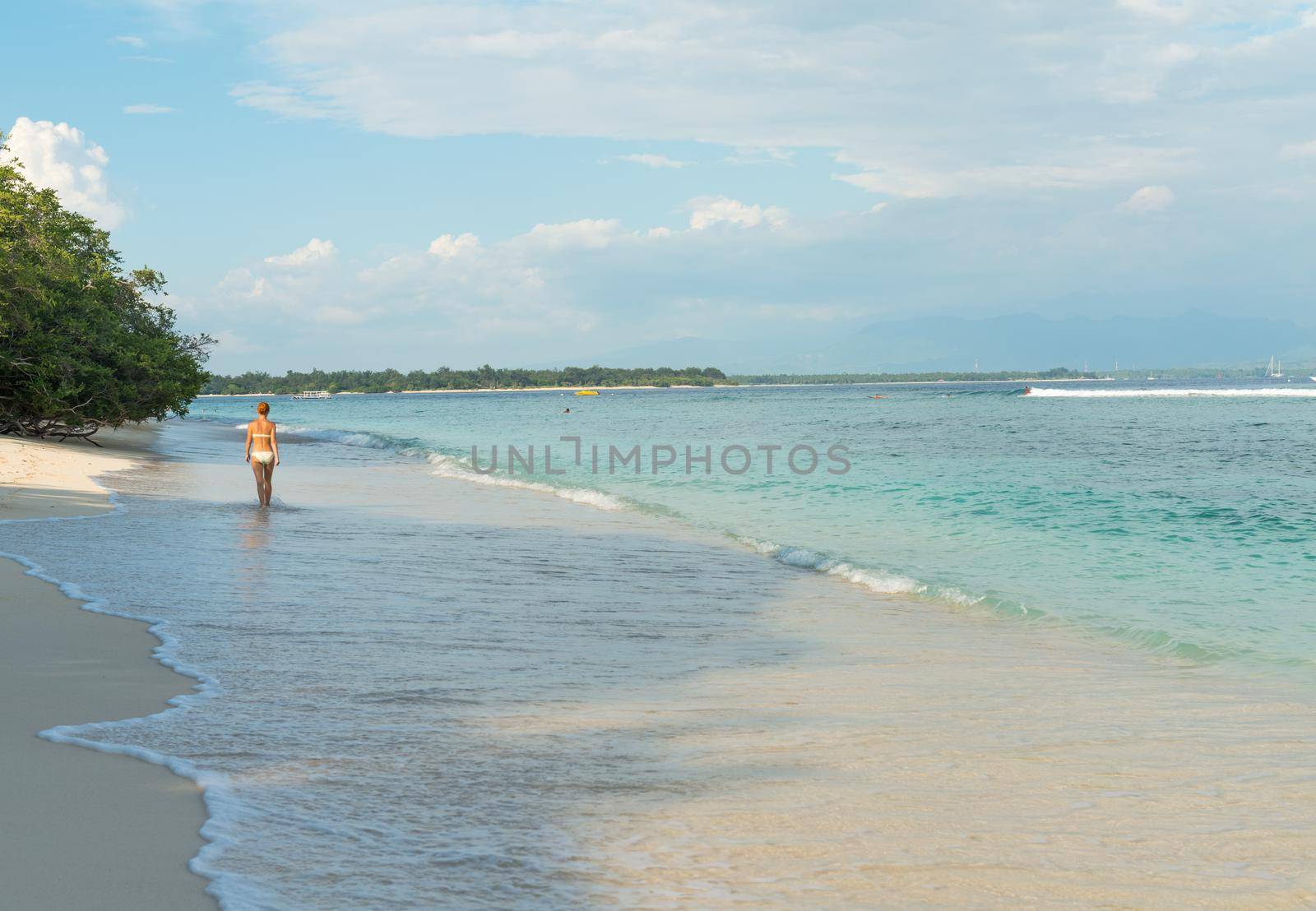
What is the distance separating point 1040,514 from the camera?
70.7 feet

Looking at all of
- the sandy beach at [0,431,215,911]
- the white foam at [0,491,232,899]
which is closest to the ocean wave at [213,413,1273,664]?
the white foam at [0,491,232,899]

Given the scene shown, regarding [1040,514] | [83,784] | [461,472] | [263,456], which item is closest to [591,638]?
[83,784]

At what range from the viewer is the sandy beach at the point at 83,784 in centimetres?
390

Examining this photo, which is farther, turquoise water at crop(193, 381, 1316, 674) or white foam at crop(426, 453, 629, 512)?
white foam at crop(426, 453, 629, 512)

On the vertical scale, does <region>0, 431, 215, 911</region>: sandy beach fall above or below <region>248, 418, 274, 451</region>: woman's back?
below

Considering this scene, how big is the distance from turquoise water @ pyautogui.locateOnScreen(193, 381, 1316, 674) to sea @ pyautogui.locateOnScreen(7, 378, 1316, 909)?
0.12 metres

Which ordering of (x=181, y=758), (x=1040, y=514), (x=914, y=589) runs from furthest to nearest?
(x=1040, y=514) → (x=914, y=589) → (x=181, y=758)

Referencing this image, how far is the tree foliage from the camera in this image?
29.6 metres

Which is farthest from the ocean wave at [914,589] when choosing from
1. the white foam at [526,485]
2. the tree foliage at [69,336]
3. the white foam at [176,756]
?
the tree foliage at [69,336]

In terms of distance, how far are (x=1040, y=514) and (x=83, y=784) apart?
1982 centimetres

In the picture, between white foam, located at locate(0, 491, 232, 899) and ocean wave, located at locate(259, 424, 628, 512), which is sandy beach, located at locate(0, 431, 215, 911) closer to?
white foam, located at locate(0, 491, 232, 899)

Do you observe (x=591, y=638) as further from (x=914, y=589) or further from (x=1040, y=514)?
(x=1040, y=514)

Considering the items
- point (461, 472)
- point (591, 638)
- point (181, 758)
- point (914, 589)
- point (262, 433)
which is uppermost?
point (262, 433)

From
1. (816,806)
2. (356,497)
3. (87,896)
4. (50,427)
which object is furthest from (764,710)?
(50,427)
